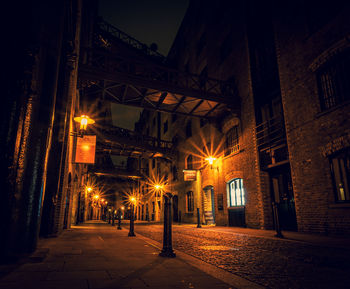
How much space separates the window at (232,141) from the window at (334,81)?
543 centimetres

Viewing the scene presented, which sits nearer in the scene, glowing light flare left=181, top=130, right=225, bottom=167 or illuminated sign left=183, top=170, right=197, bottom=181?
glowing light flare left=181, top=130, right=225, bottom=167

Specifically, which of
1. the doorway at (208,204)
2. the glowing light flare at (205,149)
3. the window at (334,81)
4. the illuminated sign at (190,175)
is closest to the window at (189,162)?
the glowing light flare at (205,149)

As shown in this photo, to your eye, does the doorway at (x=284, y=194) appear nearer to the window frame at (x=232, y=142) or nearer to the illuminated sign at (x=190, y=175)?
the window frame at (x=232, y=142)

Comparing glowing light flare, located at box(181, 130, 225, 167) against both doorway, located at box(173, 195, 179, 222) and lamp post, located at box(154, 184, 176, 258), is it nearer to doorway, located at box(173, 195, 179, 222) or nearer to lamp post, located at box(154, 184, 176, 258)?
doorway, located at box(173, 195, 179, 222)

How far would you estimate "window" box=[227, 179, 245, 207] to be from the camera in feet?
41.1

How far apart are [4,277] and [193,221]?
15830 millimetres

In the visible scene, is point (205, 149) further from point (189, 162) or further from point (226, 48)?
point (226, 48)

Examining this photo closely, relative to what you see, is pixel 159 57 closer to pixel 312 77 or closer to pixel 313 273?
pixel 312 77

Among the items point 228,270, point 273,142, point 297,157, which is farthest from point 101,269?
point 273,142

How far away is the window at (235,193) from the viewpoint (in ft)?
41.1

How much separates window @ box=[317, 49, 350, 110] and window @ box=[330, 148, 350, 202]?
1693 mm

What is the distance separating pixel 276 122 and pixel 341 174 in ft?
12.0

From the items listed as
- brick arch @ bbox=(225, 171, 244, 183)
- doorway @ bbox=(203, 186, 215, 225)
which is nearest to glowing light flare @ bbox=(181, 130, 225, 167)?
brick arch @ bbox=(225, 171, 244, 183)

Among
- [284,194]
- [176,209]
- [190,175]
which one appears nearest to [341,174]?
[284,194]
